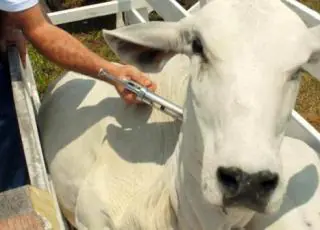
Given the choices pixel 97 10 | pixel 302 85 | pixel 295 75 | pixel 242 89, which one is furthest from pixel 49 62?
pixel 242 89

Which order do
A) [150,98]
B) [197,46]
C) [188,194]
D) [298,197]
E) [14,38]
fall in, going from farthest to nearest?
1. [14,38]
2. [150,98]
3. [298,197]
4. [188,194]
5. [197,46]

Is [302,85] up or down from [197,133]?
down

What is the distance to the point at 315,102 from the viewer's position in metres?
5.95

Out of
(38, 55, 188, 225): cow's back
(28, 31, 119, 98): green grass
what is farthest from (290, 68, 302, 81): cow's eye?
(28, 31, 119, 98): green grass

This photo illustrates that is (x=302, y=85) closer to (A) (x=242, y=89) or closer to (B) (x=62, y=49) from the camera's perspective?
(B) (x=62, y=49)

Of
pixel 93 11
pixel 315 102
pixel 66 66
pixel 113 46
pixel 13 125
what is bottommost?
pixel 315 102

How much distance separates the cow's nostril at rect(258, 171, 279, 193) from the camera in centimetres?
249

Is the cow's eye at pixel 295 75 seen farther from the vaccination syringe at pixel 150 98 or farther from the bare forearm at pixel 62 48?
the bare forearm at pixel 62 48

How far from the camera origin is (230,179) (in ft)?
8.33

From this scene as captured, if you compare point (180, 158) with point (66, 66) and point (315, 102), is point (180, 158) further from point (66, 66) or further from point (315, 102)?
point (315, 102)

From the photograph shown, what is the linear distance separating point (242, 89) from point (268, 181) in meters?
0.32

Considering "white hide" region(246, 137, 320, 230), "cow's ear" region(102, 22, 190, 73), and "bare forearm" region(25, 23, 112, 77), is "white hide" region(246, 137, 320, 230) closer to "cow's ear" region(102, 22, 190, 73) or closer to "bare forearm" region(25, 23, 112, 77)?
"cow's ear" region(102, 22, 190, 73)

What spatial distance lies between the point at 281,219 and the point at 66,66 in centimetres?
126

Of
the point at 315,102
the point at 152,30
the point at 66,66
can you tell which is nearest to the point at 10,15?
the point at 66,66
